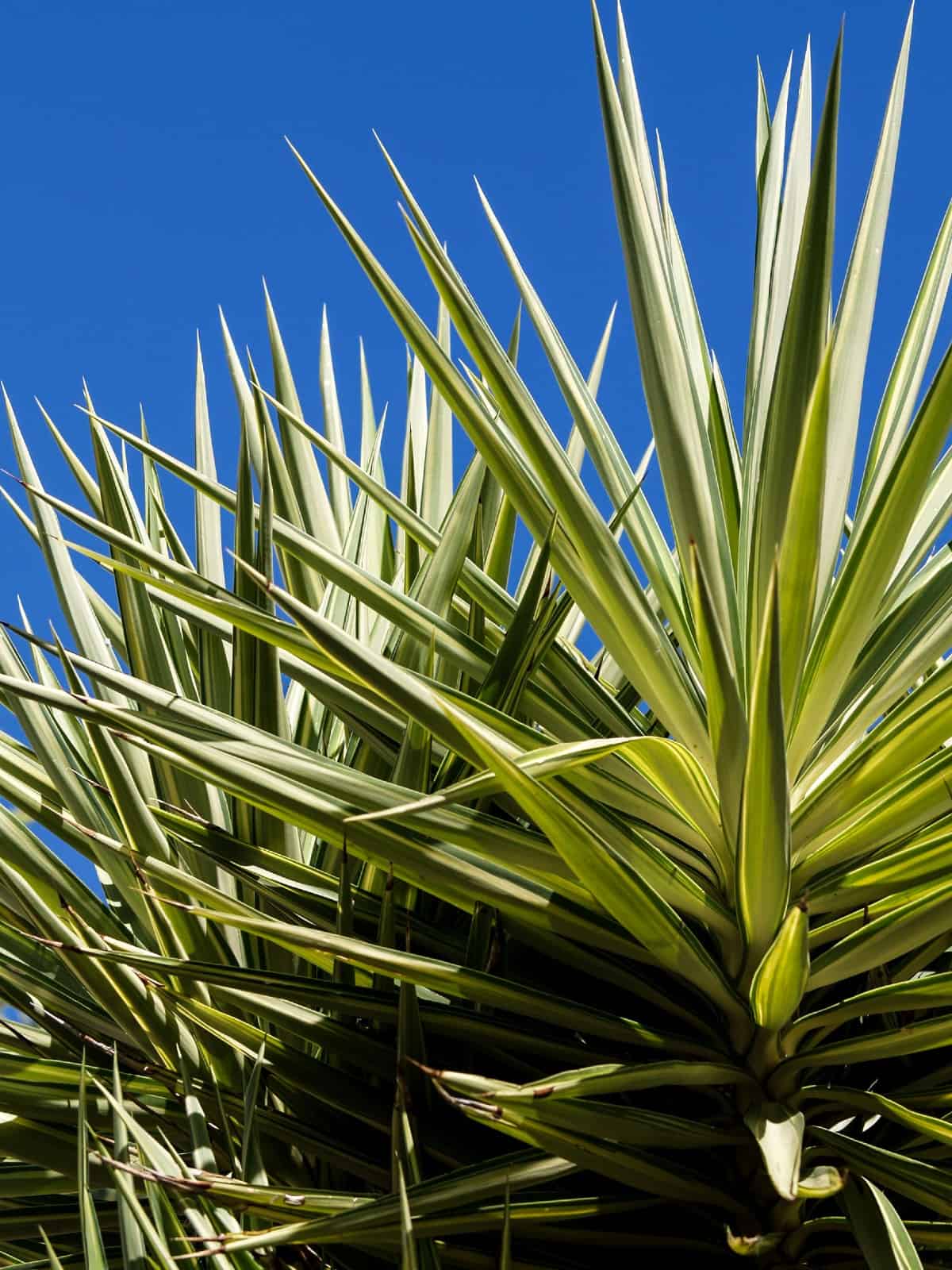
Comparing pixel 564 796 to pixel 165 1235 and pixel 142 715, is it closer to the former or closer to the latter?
pixel 142 715

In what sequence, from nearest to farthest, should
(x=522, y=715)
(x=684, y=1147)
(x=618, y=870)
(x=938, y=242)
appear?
(x=618, y=870) → (x=684, y=1147) → (x=522, y=715) → (x=938, y=242)

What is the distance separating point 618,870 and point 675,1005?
0.23 m

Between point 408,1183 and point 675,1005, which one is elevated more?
point 675,1005

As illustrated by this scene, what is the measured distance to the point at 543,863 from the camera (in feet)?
3.80

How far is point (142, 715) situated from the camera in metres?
1.10

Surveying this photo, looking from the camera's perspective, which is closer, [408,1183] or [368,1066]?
[408,1183]

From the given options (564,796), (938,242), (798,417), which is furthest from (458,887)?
(938,242)

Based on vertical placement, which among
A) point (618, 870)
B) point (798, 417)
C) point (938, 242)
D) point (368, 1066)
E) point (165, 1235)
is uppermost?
point (938, 242)

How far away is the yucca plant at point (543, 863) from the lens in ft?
3.58

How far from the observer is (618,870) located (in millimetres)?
1071

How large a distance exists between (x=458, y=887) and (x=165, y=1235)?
336 mm

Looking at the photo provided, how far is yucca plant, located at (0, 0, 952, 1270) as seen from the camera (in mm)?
1091

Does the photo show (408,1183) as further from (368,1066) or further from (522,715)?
(522,715)

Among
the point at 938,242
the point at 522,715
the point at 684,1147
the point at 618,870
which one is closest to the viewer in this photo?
the point at 618,870
